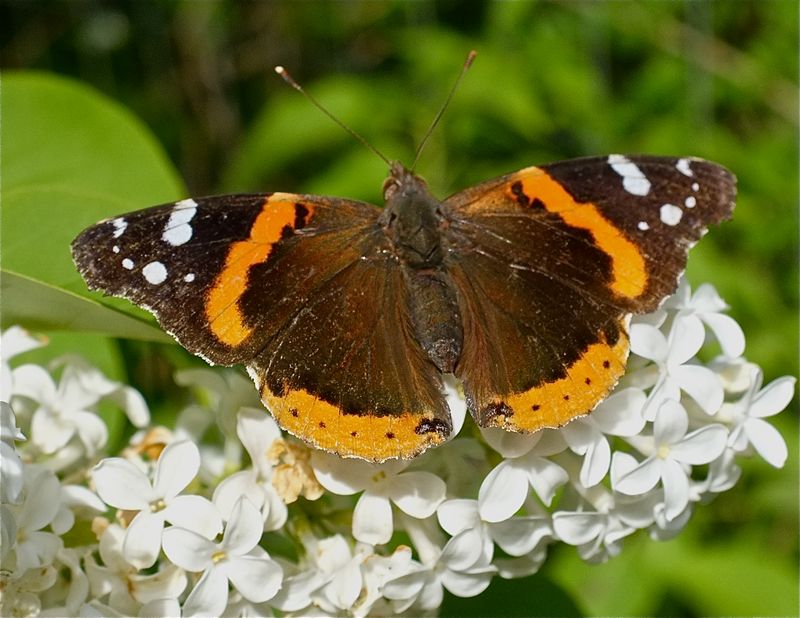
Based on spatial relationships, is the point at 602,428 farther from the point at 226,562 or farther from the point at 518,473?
the point at 226,562

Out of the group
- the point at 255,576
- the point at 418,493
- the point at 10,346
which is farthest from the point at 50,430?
the point at 418,493

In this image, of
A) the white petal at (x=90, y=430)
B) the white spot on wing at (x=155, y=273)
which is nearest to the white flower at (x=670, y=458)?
the white spot on wing at (x=155, y=273)

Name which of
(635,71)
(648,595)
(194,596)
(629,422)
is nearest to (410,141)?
(635,71)

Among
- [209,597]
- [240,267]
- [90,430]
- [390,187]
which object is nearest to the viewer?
[209,597]

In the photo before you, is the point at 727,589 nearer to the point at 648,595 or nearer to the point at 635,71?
the point at 648,595

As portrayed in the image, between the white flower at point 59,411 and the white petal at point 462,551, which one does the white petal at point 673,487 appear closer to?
the white petal at point 462,551
